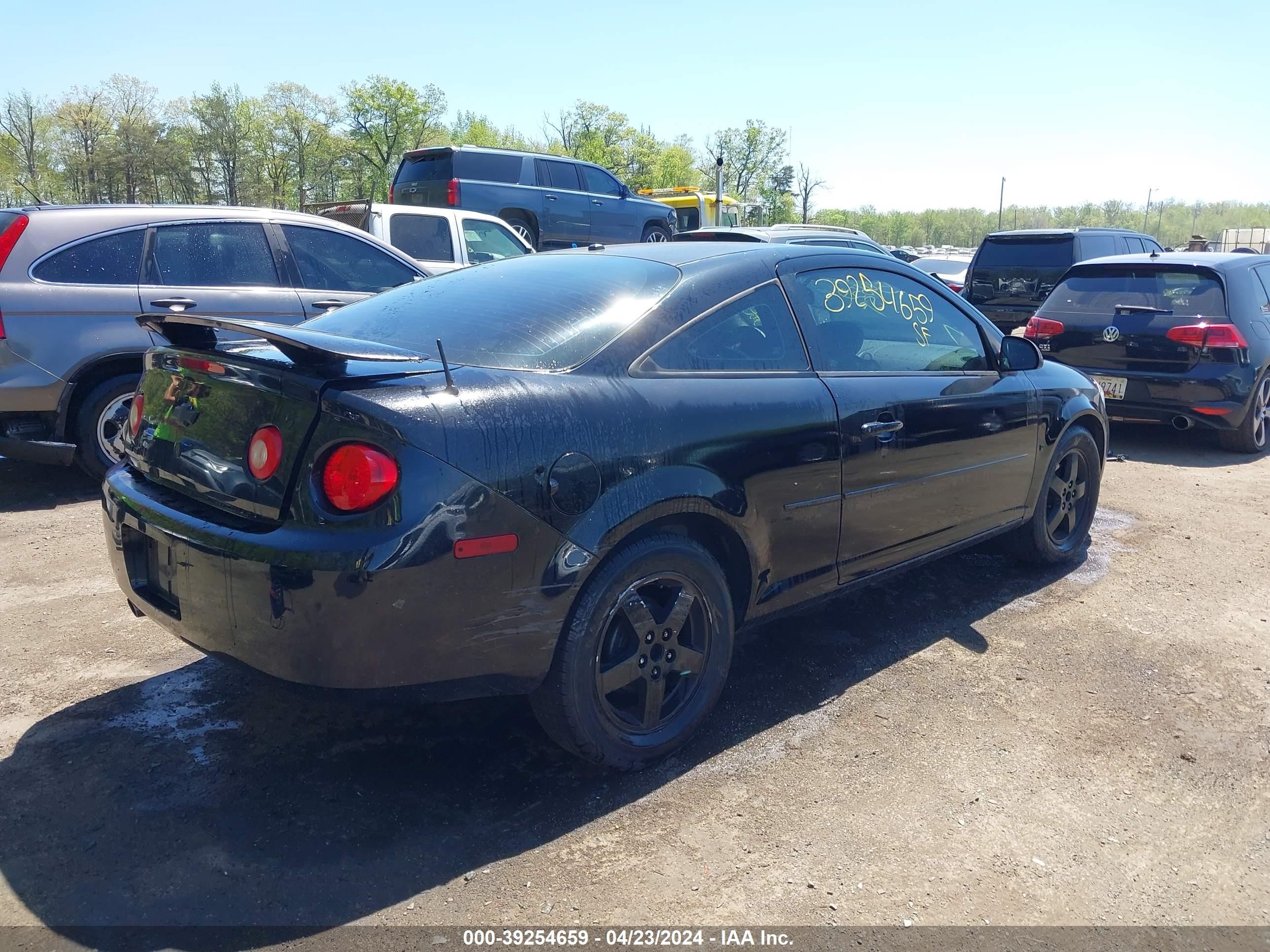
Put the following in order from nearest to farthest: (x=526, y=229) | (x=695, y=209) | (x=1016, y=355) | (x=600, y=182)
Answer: (x=1016, y=355), (x=526, y=229), (x=600, y=182), (x=695, y=209)

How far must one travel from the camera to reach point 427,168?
579 inches

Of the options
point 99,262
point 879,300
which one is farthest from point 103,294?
point 879,300

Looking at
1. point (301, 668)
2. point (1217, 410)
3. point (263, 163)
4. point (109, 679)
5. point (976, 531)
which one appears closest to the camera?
point (301, 668)

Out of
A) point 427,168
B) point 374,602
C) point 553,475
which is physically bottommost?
point 374,602

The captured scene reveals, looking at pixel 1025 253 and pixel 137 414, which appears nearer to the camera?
pixel 137 414

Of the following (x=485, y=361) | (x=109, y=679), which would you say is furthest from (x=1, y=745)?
(x=485, y=361)

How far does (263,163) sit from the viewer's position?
5006 cm

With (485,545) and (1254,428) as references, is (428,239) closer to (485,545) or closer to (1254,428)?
(1254,428)

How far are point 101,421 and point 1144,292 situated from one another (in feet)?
25.6

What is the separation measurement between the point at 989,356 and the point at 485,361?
2592 millimetres

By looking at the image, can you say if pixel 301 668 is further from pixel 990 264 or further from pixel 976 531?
pixel 990 264

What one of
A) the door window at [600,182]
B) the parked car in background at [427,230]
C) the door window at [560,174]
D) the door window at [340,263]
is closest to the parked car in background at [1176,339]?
the parked car in background at [427,230]

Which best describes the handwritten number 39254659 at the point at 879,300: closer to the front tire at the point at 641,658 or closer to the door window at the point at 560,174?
the front tire at the point at 641,658

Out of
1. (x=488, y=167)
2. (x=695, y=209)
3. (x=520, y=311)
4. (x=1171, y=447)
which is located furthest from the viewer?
(x=695, y=209)
